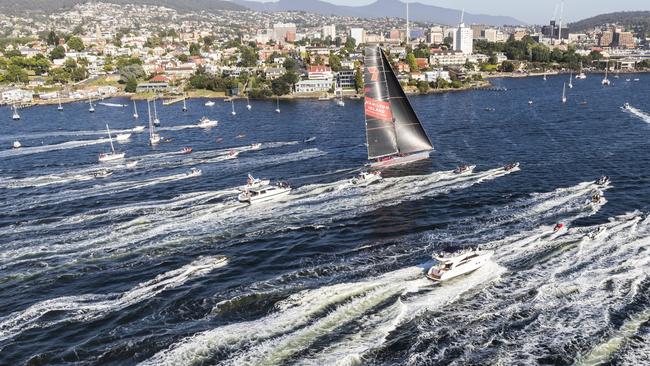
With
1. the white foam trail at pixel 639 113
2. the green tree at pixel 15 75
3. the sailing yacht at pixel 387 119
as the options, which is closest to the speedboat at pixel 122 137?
the sailing yacht at pixel 387 119

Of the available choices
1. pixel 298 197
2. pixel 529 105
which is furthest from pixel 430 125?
pixel 298 197

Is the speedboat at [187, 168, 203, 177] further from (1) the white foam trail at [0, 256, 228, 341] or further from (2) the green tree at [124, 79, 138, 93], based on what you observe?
(2) the green tree at [124, 79, 138, 93]

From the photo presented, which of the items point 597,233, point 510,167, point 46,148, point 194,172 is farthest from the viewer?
point 46,148

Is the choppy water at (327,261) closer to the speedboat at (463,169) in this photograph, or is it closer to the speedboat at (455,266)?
the speedboat at (455,266)

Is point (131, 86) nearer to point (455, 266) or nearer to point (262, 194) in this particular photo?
point (262, 194)

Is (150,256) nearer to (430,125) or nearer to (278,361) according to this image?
(278,361)

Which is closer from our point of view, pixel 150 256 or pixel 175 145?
pixel 150 256

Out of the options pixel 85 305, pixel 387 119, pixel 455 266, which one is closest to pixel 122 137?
pixel 387 119
